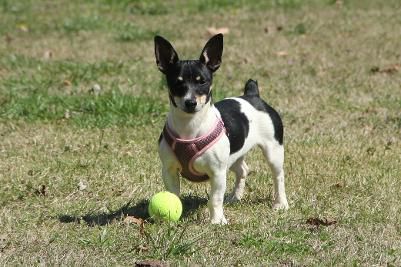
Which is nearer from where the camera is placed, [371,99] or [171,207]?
[171,207]

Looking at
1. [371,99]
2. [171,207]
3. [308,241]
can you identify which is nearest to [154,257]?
[171,207]

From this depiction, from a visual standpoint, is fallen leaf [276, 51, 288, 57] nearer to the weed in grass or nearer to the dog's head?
the dog's head

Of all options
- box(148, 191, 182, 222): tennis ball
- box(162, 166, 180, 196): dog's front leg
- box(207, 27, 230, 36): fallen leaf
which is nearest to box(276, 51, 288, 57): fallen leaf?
box(207, 27, 230, 36): fallen leaf

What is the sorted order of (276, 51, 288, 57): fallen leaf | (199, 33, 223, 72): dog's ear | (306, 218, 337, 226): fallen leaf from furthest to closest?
(276, 51, 288, 57): fallen leaf, (306, 218, 337, 226): fallen leaf, (199, 33, 223, 72): dog's ear

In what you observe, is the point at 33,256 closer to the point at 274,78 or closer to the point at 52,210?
the point at 52,210

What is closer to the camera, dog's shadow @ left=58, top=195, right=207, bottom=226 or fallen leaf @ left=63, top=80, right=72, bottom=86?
dog's shadow @ left=58, top=195, right=207, bottom=226

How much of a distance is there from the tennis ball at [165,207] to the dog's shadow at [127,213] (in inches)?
14.8

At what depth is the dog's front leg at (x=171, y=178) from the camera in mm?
5996

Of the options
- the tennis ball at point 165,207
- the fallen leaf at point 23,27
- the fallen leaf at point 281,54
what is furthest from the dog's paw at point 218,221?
the fallen leaf at point 23,27

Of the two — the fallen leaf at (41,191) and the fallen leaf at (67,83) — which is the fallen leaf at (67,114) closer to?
the fallen leaf at (67,83)

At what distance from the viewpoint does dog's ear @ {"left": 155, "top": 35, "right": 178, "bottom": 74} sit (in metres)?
5.82

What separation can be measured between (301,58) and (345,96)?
93.5 inches

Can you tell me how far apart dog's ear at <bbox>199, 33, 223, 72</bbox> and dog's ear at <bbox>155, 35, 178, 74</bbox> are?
21 cm

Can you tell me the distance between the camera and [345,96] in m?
10.5
